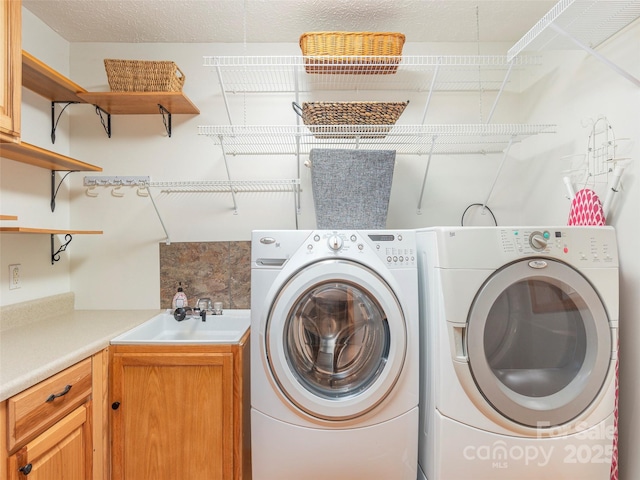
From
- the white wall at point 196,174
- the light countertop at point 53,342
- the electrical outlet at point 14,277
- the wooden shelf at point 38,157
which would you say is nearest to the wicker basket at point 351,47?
the white wall at point 196,174

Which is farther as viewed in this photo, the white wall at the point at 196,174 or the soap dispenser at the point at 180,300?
the white wall at the point at 196,174

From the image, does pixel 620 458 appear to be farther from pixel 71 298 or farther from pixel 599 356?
pixel 71 298

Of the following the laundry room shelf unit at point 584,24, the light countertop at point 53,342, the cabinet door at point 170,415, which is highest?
the laundry room shelf unit at point 584,24

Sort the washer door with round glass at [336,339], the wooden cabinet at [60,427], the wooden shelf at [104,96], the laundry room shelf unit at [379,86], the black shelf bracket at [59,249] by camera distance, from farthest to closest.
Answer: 1. the laundry room shelf unit at [379,86]
2. the black shelf bracket at [59,249]
3. the wooden shelf at [104,96]
4. the washer door with round glass at [336,339]
5. the wooden cabinet at [60,427]

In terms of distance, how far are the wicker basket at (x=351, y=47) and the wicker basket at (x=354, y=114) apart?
0.21 metres

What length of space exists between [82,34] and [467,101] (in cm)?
245

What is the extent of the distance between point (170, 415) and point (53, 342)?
0.60 meters

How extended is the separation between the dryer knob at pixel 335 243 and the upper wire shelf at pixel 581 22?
1187 millimetres

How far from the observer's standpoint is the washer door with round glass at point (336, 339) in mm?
1453

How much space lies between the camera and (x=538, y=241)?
1367 mm

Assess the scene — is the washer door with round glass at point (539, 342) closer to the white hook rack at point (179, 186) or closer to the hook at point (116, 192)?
the white hook rack at point (179, 186)

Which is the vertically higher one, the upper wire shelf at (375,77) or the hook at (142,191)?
the upper wire shelf at (375,77)

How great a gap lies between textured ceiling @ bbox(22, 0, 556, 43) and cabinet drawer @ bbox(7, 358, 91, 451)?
6.06ft

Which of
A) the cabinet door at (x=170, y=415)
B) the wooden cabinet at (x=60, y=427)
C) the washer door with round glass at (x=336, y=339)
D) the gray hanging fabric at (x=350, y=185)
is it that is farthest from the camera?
the gray hanging fabric at (x=350, y=185)
